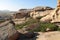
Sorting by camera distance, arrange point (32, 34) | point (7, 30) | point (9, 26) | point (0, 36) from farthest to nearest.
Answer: point (32, 34) → point (9, 26) → point (7, 30) → point (0, 36)

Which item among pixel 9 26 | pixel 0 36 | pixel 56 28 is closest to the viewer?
pixel 0 36

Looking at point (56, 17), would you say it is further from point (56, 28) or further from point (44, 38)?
point (44, 38)

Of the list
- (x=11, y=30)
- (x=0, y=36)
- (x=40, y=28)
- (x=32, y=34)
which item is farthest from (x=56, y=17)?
(x=0, y=36)

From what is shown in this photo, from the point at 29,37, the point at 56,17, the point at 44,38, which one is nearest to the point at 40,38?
the point at 44,38

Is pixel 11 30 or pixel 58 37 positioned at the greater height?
pixel 11 30

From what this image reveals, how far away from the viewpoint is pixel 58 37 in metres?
14.3

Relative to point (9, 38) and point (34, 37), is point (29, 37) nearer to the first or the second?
point (34, 37)

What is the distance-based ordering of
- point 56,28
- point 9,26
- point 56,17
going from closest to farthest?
point 9,26 < point 56,28 < point 56,17

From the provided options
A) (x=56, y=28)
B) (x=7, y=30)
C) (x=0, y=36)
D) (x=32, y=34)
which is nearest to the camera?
(x=0, y=36)

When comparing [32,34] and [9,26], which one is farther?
[32,34]

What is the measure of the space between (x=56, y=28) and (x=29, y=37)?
3552mm

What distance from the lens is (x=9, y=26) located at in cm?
1445

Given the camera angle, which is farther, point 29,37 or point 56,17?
point 56,17

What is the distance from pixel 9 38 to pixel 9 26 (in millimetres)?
2244
